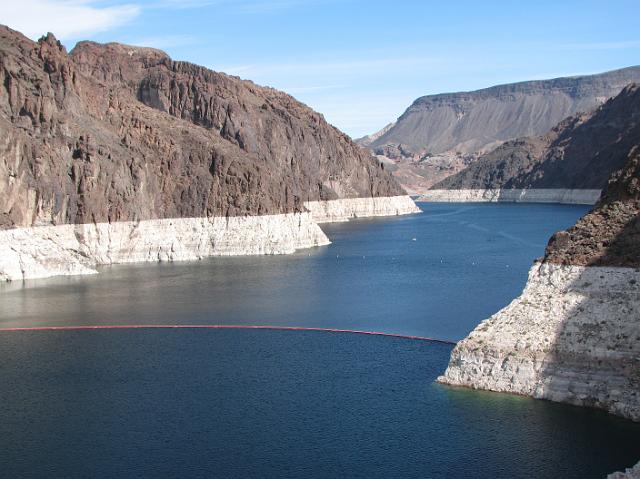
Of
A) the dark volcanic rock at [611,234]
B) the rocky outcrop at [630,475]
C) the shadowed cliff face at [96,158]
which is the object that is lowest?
the rocky outcrop at [630,475]

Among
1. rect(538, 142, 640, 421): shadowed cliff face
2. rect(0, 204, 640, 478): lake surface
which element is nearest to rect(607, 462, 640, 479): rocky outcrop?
rect(0, 204, 640, 478): lake surface

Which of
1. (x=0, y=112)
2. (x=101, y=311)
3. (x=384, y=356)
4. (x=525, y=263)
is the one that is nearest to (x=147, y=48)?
(x=0, y=112)

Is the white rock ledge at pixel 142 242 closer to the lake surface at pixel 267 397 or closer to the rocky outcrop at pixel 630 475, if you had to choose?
the lake surface at pixel 267 397

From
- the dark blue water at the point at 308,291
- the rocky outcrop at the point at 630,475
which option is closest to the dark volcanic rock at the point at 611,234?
the rocky outcrop at the point at 630,475

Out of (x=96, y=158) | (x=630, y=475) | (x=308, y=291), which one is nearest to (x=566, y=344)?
(x=630, y=475)

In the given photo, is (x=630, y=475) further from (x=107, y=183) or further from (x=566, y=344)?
(x=107, y=183)

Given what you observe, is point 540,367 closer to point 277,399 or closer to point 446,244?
point 277,399

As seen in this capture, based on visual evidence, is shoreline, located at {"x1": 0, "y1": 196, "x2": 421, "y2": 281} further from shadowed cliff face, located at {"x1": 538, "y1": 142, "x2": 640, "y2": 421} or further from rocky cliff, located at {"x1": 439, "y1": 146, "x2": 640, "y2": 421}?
shadowed cliff face, located at {"x1": 538, "y1": 142, "x2": 640, "y2": 421}
